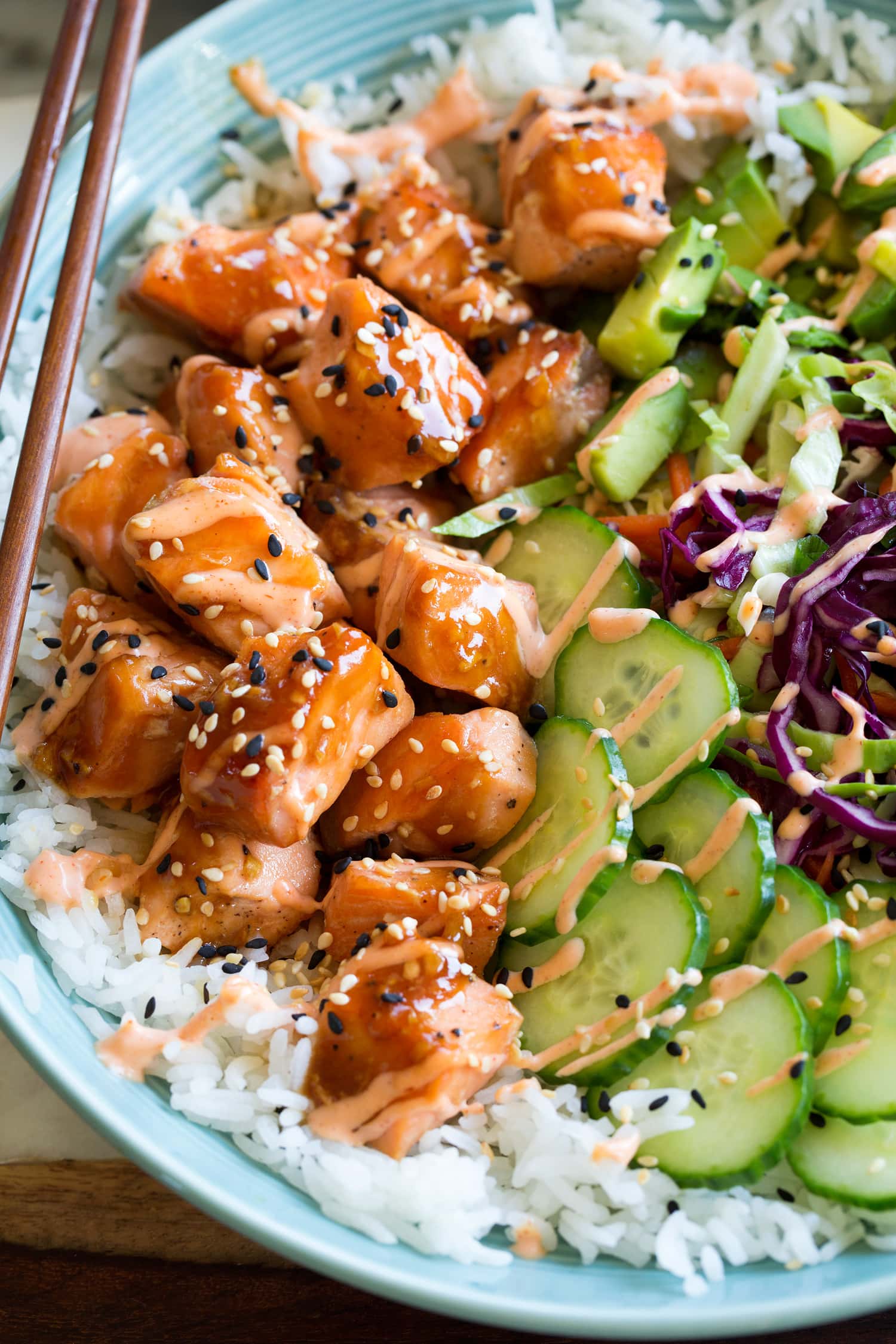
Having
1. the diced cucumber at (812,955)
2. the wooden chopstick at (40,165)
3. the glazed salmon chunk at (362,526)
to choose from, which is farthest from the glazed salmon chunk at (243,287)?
the diced cucumber at (812,955)

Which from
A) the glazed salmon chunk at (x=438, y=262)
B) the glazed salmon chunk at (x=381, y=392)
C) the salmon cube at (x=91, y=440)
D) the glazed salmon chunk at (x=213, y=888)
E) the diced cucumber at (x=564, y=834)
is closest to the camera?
the diced cucumber at (x=564, y=834)

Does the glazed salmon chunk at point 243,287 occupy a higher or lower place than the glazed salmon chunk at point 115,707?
higher

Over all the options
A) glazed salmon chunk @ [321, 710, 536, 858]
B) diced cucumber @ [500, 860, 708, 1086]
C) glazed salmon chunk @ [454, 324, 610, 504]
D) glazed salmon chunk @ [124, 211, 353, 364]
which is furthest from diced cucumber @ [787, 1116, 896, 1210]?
glazed salmon chunk @ [124, 211, 353, 364]

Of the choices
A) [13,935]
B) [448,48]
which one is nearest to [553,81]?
[448,48]

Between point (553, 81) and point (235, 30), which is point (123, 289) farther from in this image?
point (553, 81)

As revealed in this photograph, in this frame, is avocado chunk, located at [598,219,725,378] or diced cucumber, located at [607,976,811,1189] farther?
avocado chunk, located at [598,219,725,378]

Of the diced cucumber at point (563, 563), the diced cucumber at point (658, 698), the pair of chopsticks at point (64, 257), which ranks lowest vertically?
the diced cucumber at point (658, 698)

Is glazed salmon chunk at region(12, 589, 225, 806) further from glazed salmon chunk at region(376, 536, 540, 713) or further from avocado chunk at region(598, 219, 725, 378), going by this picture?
avocado chunk at region(598, 219, 725, 378)

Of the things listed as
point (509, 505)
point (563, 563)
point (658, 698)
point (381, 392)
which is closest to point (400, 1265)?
point (658, 698)

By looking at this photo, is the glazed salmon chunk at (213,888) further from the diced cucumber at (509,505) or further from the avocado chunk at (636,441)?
the avocado chunk at (636,441)
